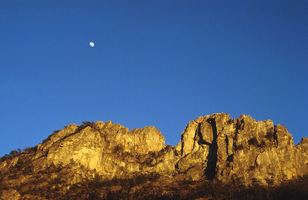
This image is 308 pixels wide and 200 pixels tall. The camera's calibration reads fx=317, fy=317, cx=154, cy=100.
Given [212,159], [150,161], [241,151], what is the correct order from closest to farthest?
[241,151]
[212,159]
[150,161]

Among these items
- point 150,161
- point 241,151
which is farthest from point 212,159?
point 150,161

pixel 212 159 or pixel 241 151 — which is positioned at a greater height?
pixel 212 159

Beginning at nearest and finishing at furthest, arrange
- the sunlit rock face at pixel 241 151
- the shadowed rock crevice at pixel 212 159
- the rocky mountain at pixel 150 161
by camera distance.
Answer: the sunlit rock face at pixel 241 151 → the rocky mountain at pixel 150 161 → the shadowed rock crevice at pixel 212 159

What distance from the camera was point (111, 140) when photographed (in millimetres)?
92438

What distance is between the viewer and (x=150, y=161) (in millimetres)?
87625

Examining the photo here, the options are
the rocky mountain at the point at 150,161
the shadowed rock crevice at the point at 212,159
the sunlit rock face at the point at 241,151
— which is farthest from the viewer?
the shadowed rock crevice at the point at 212,159

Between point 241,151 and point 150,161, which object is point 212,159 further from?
point 150,161

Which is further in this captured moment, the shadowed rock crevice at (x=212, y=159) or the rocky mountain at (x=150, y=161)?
the shadowed rock crevice at (x=212, y=159)

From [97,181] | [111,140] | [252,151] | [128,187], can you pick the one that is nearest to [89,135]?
[111,140]

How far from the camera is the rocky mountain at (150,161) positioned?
7125 cm

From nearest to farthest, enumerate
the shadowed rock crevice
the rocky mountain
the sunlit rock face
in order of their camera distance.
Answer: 1. the sunlit rock face
2. the rocky mountain
3. the shadowed rock crevice

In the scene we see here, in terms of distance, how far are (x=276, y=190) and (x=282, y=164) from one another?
837 cm

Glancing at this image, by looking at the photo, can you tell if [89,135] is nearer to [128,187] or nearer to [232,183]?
[128,187]

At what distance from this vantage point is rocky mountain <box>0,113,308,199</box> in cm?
7125
